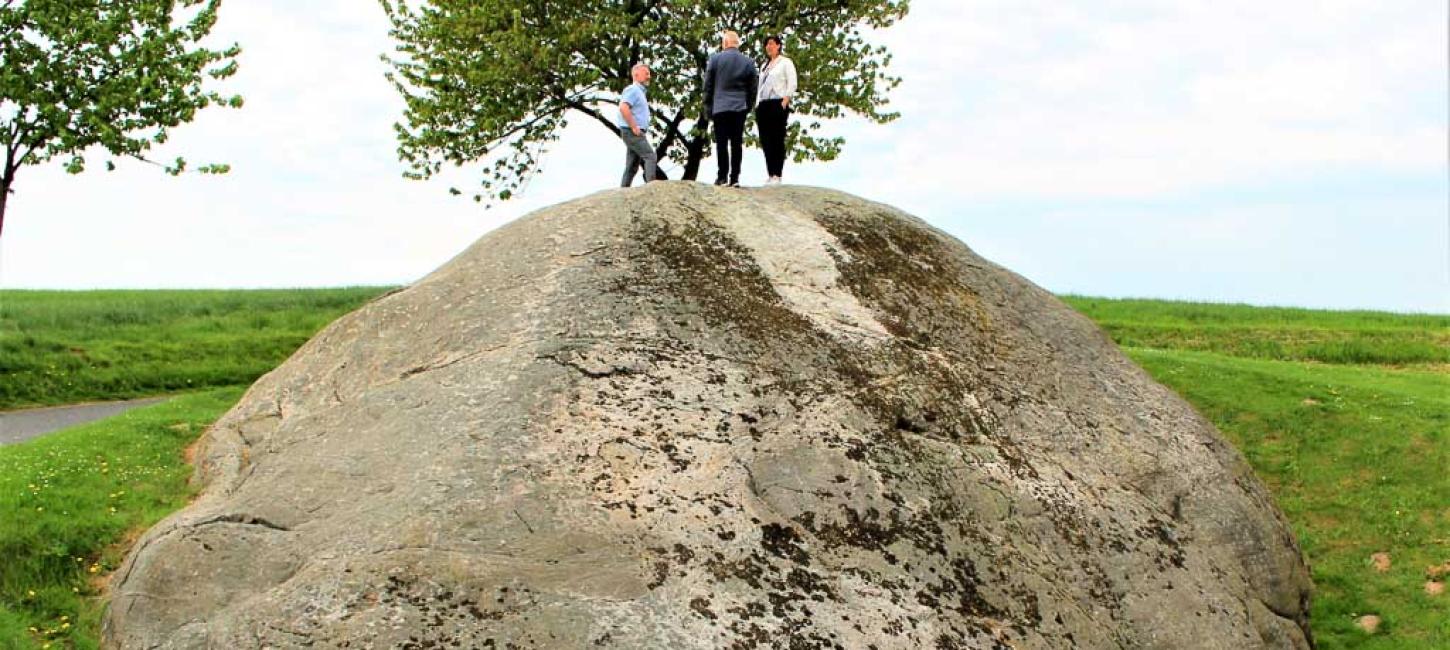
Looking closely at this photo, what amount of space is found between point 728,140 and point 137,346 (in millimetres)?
23759

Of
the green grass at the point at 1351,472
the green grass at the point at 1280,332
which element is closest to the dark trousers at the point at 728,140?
the green grass at the point at 1351,472

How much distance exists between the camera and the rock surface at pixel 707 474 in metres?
10.3

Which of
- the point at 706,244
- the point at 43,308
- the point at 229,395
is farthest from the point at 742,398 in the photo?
the point at 43,308

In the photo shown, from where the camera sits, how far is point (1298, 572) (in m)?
15.5

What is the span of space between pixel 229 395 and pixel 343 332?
37.7 feet

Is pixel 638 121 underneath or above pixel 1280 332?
above

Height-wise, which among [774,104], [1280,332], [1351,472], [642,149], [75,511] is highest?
[774,104]

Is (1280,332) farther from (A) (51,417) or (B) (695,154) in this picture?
(A) (51,417)

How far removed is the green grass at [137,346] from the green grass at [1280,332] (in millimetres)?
26142

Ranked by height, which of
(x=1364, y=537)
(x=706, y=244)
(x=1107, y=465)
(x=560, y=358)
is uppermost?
(x=706, y=244)

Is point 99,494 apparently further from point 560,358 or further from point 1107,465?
point 1107,465

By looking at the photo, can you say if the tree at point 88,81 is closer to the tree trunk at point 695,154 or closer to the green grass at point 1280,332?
the tree trunk at point 695,154

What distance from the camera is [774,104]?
19.5 meters

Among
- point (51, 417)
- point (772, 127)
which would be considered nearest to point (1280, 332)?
point (772, 127)
